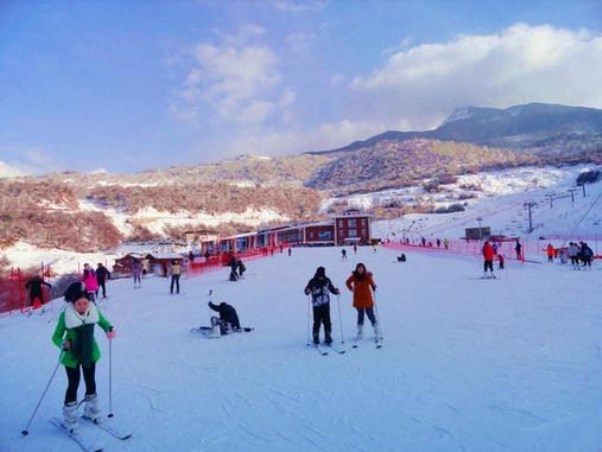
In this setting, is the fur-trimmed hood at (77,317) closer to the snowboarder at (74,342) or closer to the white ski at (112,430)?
the snowboarder at (74,342)

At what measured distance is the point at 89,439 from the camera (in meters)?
4.90

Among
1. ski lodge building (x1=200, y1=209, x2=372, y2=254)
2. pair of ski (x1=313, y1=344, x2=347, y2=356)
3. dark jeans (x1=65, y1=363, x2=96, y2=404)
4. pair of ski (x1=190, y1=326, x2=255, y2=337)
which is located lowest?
pair of ski (x1=313, y1=344, x2=347, y2=356)

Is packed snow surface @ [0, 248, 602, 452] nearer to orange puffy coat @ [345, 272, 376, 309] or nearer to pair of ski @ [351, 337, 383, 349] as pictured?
pair of ski @ [351, 337, 383, 349]

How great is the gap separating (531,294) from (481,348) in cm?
695

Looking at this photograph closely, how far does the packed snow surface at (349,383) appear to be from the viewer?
466 centimetres

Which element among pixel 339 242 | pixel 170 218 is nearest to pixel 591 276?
pixel 339 242

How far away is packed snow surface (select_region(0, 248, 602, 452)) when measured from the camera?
4664mm

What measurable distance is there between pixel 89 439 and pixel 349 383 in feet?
10.5

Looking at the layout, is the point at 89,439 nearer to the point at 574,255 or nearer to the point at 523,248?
the point at 574,255

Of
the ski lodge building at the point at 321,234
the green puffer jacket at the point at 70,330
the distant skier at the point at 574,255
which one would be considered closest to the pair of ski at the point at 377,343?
the green puffer jacket at the point at 70,330

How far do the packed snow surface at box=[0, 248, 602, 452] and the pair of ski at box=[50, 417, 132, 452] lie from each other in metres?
0.07

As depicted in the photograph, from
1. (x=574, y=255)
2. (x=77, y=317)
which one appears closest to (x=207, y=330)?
(x=77, y=317)

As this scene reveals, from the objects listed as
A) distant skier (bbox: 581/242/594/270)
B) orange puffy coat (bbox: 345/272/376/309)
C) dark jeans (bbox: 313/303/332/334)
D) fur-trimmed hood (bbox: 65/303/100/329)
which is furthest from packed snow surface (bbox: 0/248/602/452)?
distant skier (bbox: 581/242/594/270)

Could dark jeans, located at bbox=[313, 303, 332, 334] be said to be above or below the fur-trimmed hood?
below
